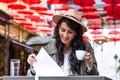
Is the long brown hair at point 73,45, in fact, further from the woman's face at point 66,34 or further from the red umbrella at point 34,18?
the red umbrella at point 34,18

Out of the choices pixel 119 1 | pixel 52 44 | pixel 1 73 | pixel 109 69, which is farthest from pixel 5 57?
pixel 109 69

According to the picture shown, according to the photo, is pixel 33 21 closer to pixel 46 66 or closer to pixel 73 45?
pixel 73 45

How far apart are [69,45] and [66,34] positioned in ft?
0.56

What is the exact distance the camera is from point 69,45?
2.98m

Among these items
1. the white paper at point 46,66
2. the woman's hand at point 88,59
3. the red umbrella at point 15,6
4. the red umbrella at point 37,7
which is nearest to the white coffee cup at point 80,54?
the woman's hand at point 88,59

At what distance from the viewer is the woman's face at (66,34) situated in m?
2.83

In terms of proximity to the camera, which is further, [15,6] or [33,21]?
[33,21]

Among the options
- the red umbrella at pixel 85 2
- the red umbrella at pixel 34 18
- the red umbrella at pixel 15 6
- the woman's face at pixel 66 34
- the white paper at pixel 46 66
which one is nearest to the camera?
the white paper at pixel 46 66

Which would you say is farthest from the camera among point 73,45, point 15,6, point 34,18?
point 34,18

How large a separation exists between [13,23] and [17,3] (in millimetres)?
3321

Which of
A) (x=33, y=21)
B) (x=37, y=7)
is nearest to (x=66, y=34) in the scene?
(x=37, y=7)

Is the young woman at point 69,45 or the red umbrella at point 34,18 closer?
the young woman at point 69,45

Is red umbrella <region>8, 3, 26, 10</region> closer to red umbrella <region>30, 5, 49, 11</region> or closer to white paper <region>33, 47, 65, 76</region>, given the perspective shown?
red umbrella <region>30, 5, 49, 11</region>

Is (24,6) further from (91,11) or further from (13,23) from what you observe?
(13,23)
